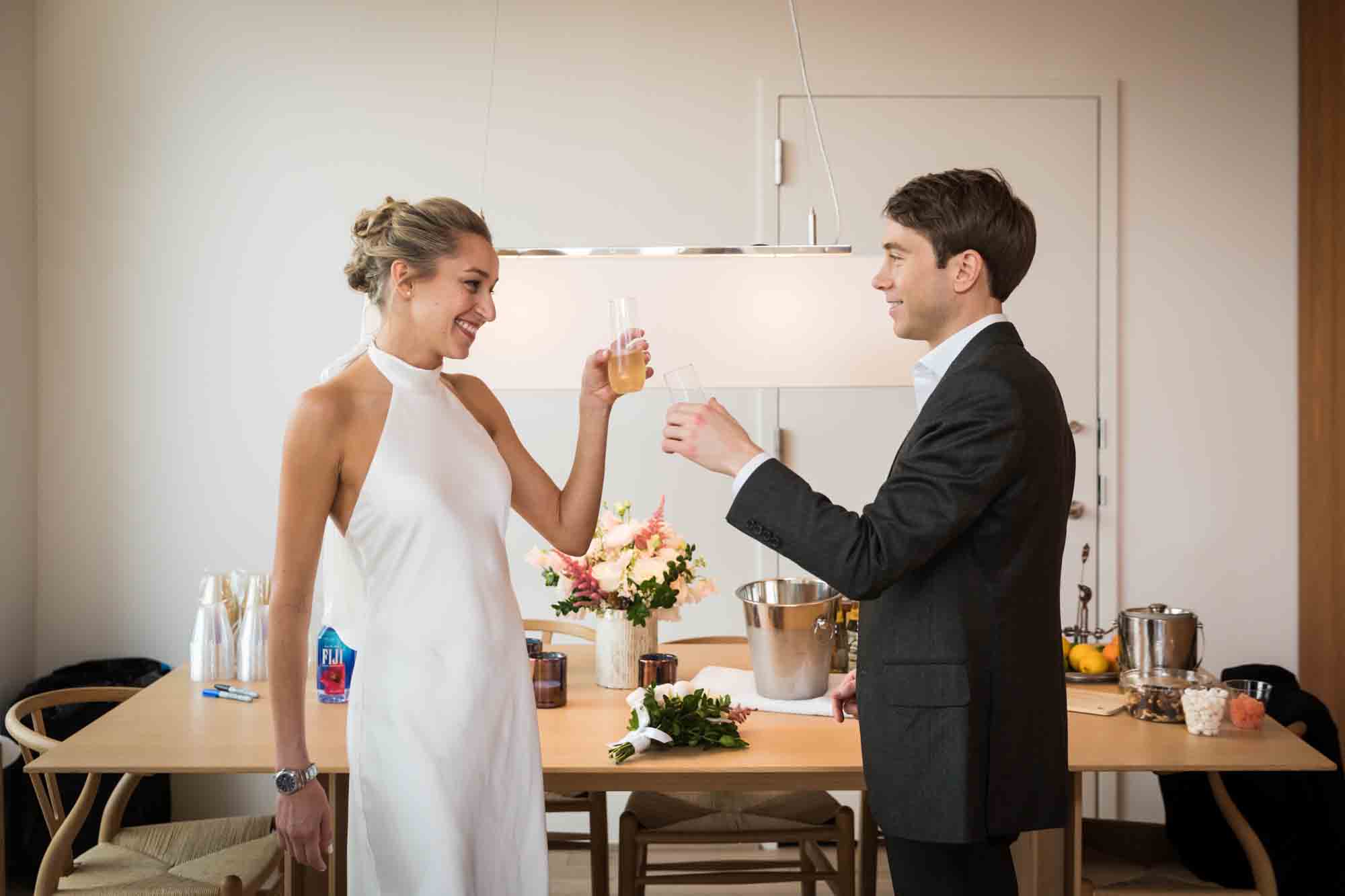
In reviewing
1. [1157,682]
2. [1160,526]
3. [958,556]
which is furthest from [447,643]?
A: [1160,526]

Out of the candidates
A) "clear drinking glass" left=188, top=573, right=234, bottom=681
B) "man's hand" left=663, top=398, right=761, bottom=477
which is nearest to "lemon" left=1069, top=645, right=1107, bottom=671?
"man's hand" left=663, top=398, right=761, bottom=477

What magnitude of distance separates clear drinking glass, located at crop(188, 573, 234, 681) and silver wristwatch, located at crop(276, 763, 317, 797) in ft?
4.23

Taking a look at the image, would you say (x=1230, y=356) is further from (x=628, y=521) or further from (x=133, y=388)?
(x=133, y=388)

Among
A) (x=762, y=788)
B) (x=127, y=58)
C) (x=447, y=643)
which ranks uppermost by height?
(x=127, y=58)

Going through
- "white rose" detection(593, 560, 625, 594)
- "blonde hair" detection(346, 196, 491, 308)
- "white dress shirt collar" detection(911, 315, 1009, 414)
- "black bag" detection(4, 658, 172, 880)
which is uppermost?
"blonde hair" detection(346, 196, 491, 308)

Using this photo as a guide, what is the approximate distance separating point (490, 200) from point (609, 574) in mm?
1866

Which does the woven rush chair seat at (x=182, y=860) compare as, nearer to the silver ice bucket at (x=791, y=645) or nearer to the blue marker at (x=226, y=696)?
the blue marker at (x=226, y=696)

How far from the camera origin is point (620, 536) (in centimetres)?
282

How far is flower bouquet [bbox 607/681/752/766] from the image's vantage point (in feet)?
7.81

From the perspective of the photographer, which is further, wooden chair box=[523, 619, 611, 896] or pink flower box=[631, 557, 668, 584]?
wooden chair box=[523, 619, 611, 896]

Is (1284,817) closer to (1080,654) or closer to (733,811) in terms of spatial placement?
(1080,654)

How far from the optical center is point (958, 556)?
178 cm

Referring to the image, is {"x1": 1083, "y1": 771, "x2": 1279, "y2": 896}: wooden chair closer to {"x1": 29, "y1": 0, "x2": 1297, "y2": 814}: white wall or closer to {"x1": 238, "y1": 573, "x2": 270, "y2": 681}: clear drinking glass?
{"x1": 29, "y1": 0, "x2": 1297, "y2": 814}: white wall

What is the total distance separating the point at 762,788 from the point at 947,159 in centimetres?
256
